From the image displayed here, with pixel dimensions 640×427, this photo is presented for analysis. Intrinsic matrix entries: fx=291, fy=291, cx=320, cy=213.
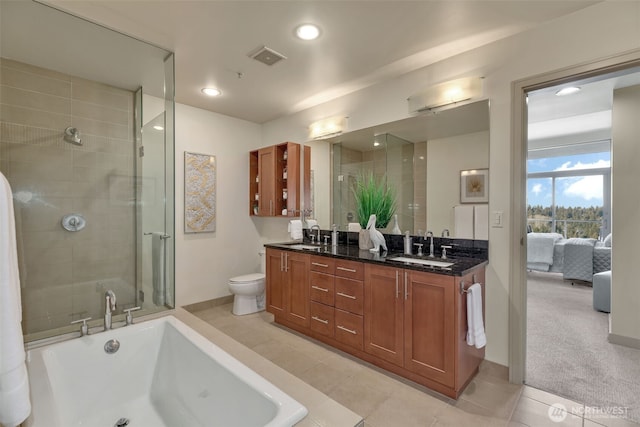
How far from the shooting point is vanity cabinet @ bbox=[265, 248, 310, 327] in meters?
2.89

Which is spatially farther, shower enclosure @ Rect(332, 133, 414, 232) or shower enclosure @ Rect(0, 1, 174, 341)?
shower enclosure @ Rect(332, 133, 414, 232)

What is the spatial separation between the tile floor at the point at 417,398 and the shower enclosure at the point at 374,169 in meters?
1.33

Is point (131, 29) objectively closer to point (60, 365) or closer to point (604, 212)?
point (60, 365)

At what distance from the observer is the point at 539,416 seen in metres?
1.78

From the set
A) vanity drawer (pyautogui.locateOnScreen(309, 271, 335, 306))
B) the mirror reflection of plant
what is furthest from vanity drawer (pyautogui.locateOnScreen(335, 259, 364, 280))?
the mirror reflection of plant

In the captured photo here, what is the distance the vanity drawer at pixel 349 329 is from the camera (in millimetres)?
2420

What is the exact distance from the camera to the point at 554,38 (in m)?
1.99

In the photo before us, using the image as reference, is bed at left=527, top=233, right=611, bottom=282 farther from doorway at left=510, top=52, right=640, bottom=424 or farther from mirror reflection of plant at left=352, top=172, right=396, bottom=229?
mirror reflection of plant at left=352, top=172, right=396, bottom=229

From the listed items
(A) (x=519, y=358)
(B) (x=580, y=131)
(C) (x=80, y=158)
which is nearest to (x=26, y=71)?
(C) (x=80, y=158)

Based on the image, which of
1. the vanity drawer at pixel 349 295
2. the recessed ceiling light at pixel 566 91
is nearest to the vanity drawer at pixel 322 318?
the vanity drawer at pixel 349 295

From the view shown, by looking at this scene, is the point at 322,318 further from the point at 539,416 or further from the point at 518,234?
the point at 518,234

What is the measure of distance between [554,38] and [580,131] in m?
4.41

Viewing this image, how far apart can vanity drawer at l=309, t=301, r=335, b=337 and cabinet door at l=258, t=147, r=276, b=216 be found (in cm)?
149

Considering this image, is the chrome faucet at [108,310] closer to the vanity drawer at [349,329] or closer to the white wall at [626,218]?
the vanity drawer at [349,329]
